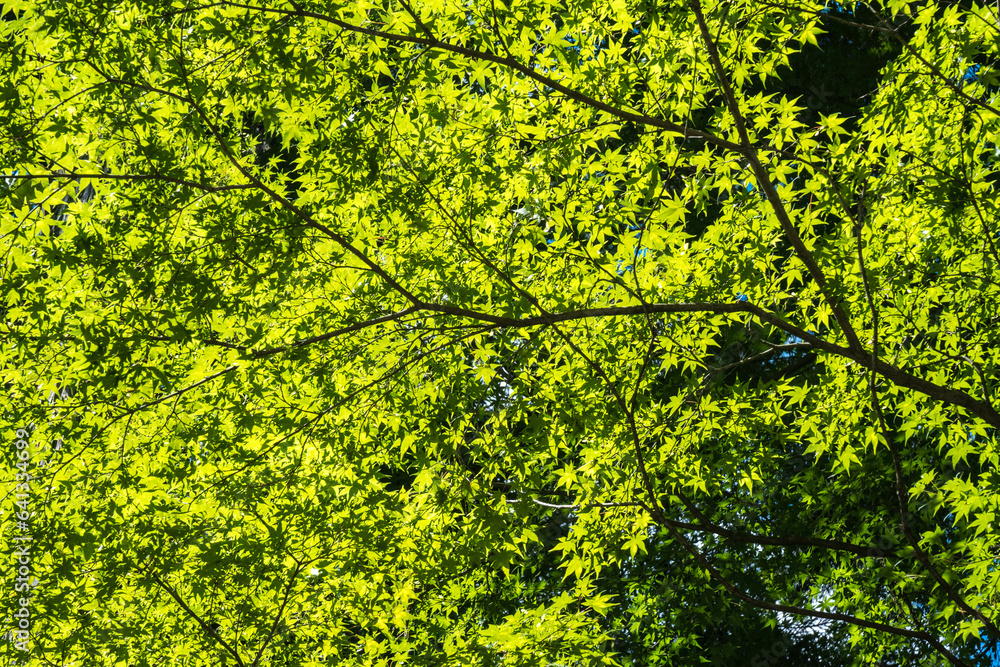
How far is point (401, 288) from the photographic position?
4.45m

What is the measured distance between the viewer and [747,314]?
508cm

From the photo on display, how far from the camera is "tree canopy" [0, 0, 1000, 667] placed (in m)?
4.41

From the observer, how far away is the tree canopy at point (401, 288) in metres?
4.41

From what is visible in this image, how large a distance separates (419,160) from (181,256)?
1.37m

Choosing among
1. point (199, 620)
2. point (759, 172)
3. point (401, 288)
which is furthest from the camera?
point (199, 620)

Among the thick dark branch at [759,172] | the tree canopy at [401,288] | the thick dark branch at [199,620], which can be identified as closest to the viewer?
the thick dark branch at [759,172]

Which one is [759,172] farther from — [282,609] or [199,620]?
[199,620]

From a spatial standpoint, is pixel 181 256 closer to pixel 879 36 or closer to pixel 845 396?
pixel 845 396
